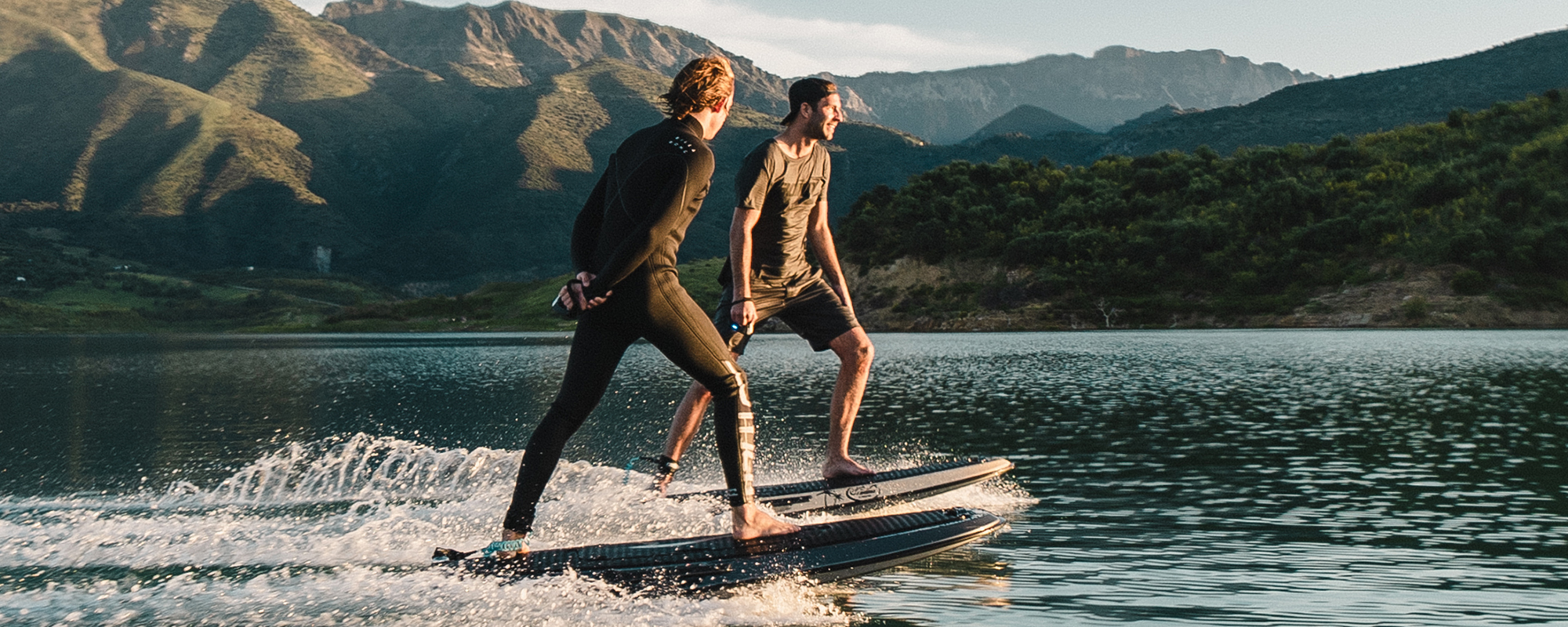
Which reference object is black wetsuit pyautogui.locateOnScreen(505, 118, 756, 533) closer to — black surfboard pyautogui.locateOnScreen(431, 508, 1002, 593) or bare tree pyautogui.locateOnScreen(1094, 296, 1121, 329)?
black surfboard pyautogui.locateOnScreen(431, 508, 1002, 593)

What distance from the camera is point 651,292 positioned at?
633 centimetres

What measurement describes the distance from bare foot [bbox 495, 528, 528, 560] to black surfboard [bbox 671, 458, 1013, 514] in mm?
2343

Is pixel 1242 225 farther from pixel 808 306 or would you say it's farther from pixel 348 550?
pixel 348 550

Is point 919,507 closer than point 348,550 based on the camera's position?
No

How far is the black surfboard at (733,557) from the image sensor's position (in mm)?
6410

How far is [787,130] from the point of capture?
8797 mm

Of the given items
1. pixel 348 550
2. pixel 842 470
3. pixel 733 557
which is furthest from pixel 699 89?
pixel 348 550

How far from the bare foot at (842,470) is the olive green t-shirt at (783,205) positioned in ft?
5.43

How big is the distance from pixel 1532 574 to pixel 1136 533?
2.58 m

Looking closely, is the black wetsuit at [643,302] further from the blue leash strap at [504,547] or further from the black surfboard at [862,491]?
the black surfboard at [862,491]

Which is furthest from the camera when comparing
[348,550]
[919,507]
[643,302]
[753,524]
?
[919,507]

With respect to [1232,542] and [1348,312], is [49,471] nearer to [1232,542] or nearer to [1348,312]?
[1232,542]

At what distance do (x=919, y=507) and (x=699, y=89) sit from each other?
4.53m

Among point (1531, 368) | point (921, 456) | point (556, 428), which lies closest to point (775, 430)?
point (921, 456)
